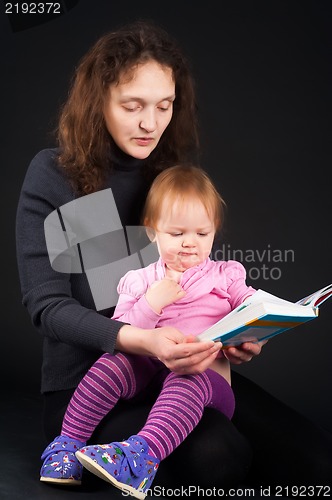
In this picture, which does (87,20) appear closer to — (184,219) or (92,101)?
(92,101)

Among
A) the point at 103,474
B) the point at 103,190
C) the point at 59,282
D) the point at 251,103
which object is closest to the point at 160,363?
the point at 59,282

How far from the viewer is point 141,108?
2.66 metres

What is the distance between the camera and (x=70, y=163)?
2719 millimetres

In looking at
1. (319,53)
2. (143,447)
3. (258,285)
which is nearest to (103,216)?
(143,447)

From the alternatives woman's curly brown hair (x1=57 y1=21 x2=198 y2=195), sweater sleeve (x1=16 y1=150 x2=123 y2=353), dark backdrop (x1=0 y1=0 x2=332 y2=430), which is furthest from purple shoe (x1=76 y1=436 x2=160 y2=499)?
dark backdrop (x1=0 y1=0 x2=332 y2=430)

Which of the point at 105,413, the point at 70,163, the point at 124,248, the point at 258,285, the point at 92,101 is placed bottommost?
the point at 258,285

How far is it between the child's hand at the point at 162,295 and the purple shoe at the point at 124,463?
0.41 metres

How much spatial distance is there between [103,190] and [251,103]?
4.33 feet

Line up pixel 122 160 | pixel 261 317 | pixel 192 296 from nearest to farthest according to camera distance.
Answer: pixel 261 317 < pixel 192 296 < pixel 122 160

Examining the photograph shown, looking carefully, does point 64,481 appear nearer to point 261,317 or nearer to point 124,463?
point 124,463

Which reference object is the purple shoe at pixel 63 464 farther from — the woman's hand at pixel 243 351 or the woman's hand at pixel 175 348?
the woman's hand at pixel 243 351

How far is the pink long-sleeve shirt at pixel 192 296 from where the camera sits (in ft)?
8.37

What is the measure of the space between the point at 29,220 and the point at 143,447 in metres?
0.81

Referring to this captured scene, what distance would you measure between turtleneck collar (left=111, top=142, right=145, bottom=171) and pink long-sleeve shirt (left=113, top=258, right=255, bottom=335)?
351 millimetres
